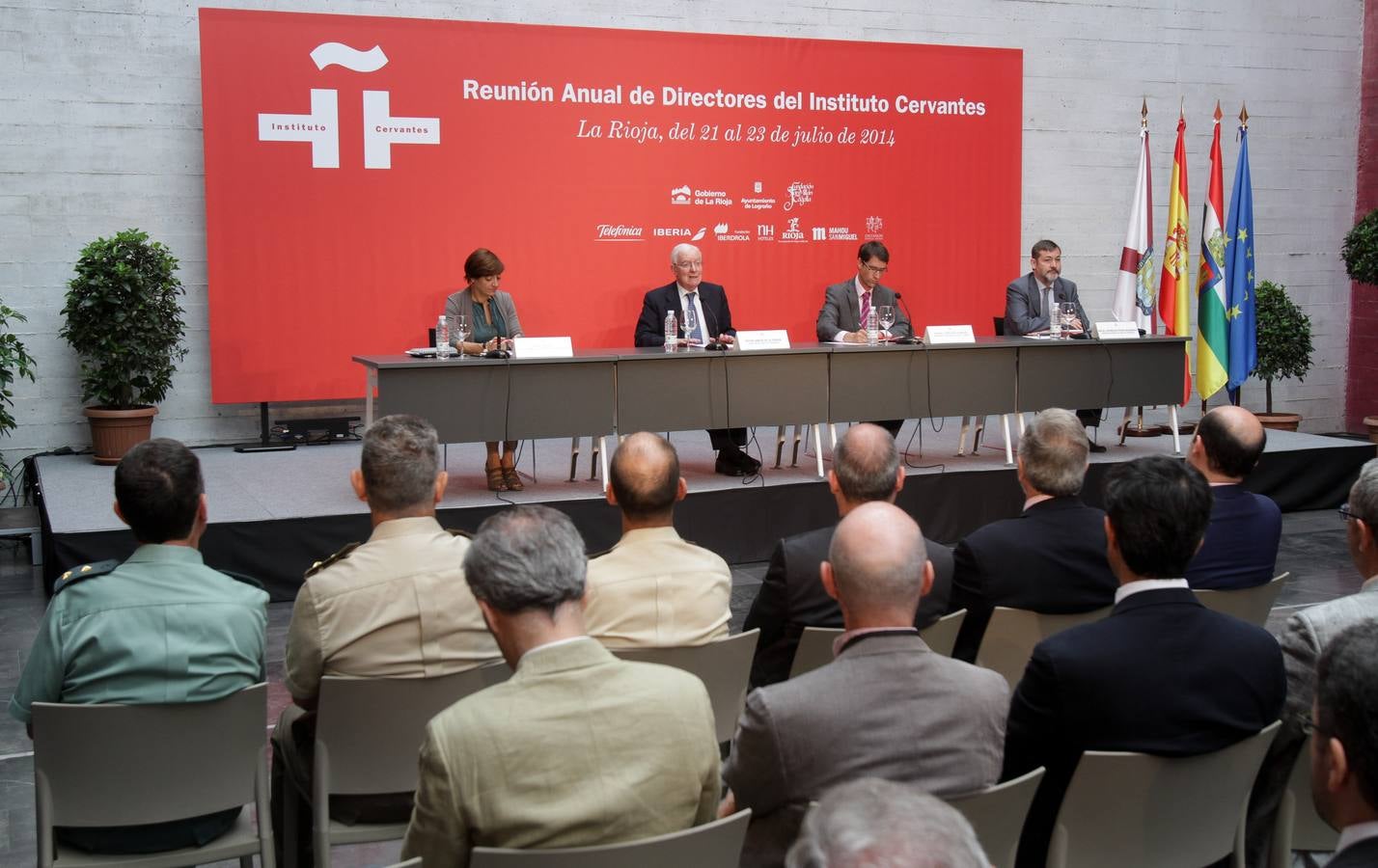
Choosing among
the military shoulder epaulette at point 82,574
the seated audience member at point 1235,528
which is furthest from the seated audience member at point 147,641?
the seated audience member at point 1235,528

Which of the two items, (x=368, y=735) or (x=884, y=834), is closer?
(x=884, y=834)

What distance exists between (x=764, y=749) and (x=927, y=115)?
7847mm

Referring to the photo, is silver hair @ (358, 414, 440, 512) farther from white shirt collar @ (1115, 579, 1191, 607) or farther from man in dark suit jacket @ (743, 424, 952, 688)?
white shirt collar @ (1115, 579, 1191, 607)

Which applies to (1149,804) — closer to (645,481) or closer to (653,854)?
(653,854)

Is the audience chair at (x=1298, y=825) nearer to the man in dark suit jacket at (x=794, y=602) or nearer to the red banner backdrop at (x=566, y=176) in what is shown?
the man in dark suit jacket at (x=794, y=602)

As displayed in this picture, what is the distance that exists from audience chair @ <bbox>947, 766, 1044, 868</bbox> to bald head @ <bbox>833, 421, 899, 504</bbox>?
123 centimetres

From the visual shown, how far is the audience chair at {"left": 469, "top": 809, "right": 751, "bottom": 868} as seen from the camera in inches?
61.1

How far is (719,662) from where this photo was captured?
8.41 ft

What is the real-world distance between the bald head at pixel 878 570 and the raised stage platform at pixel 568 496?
3970 mm

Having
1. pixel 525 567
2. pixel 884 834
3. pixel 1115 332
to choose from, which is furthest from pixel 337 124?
pixel 884 834

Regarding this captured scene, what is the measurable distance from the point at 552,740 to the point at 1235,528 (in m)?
2.12

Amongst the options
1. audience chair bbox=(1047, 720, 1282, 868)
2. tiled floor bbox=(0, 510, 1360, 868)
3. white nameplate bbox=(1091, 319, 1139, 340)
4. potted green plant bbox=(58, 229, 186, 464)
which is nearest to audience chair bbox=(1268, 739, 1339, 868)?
audience chair bbox=(1047, 720, 1282, 868)

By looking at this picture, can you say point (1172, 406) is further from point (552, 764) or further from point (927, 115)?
point (552, 764)

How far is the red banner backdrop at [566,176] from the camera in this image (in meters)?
7.44
